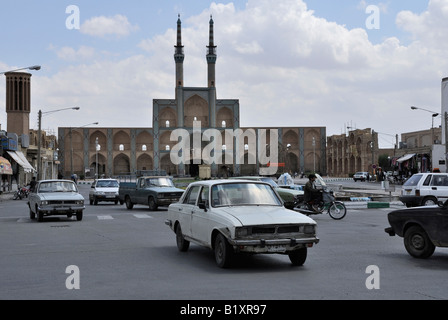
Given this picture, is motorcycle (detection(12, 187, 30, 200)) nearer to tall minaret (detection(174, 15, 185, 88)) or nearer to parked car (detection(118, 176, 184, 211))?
parked car (detection(118, 176, 184, 211))

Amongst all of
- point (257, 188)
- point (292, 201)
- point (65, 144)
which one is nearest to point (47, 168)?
point (65, 144)

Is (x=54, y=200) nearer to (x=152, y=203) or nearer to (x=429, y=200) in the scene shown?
(x=152, y=203)

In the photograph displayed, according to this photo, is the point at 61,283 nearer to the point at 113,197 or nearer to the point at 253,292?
the point at 253,292

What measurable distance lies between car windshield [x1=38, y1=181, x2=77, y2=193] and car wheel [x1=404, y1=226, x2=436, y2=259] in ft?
41.9

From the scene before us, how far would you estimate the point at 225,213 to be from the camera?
902 centimetres

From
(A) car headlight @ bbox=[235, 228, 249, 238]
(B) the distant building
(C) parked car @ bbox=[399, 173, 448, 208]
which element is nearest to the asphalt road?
(A) car headlight @ bbox=[235, 228, 249, 238]

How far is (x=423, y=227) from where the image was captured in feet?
32.0

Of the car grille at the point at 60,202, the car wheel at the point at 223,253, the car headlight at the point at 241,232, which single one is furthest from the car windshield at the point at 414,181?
the car headlight at the point at 241,232

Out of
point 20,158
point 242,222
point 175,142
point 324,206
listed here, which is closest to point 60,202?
point 324,206

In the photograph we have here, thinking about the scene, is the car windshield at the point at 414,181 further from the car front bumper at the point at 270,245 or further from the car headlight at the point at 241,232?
the car headlight at the point at 241,232

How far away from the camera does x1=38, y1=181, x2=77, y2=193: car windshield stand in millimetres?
19531

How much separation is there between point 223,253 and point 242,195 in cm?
135
